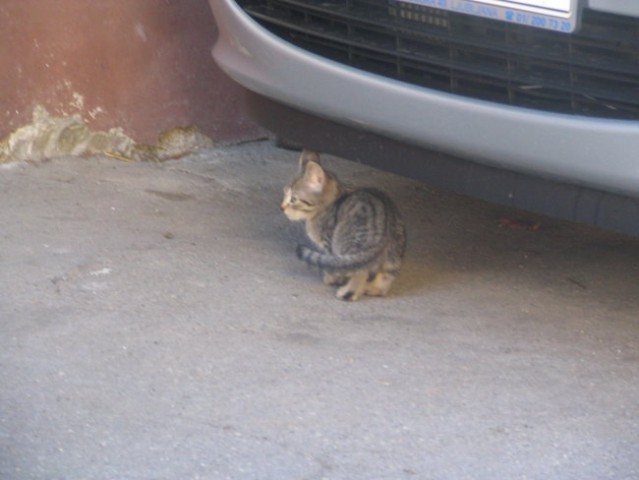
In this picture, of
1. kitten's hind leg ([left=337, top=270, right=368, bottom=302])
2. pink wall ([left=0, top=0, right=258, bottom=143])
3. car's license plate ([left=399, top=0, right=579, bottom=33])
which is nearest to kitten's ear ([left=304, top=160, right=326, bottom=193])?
kitten's hind leg ([left=337, top=270, right=368, bottom=302])

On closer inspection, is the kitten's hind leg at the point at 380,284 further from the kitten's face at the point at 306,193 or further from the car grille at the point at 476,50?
the car grille at the point at 476,50

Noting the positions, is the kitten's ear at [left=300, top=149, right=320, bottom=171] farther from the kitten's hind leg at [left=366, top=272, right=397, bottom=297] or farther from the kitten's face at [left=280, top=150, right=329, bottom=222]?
the kitten's hind leg at [left=366, top=272, right=397, bottom=297]

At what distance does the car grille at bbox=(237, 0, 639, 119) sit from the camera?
3348 millimetres

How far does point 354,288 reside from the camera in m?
4.30

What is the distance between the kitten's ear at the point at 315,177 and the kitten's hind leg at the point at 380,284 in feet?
1.53

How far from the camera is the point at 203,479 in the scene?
3.11 m

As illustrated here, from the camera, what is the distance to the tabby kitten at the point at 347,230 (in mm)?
4281

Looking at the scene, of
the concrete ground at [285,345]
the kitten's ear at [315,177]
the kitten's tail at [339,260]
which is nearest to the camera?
the concrete ground at [285,345]

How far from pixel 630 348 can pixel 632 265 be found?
0.81 meters

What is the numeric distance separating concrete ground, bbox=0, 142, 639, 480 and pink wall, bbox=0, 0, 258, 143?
0.35 meters

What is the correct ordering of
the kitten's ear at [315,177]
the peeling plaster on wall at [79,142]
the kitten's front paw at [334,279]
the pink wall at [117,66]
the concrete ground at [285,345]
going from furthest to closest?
the peeling plaster on wall at [79,142] → the pink wall at [117,66] → the kitten's ear at [315,177] → the kitten's front paw at [334,279] → the concrete ground at [285,345]

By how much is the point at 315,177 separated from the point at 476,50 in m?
1.09

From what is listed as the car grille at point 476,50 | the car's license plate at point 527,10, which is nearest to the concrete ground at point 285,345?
the car grille at point 476,50

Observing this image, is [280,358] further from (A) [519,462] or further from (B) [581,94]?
(B) [581,94]
